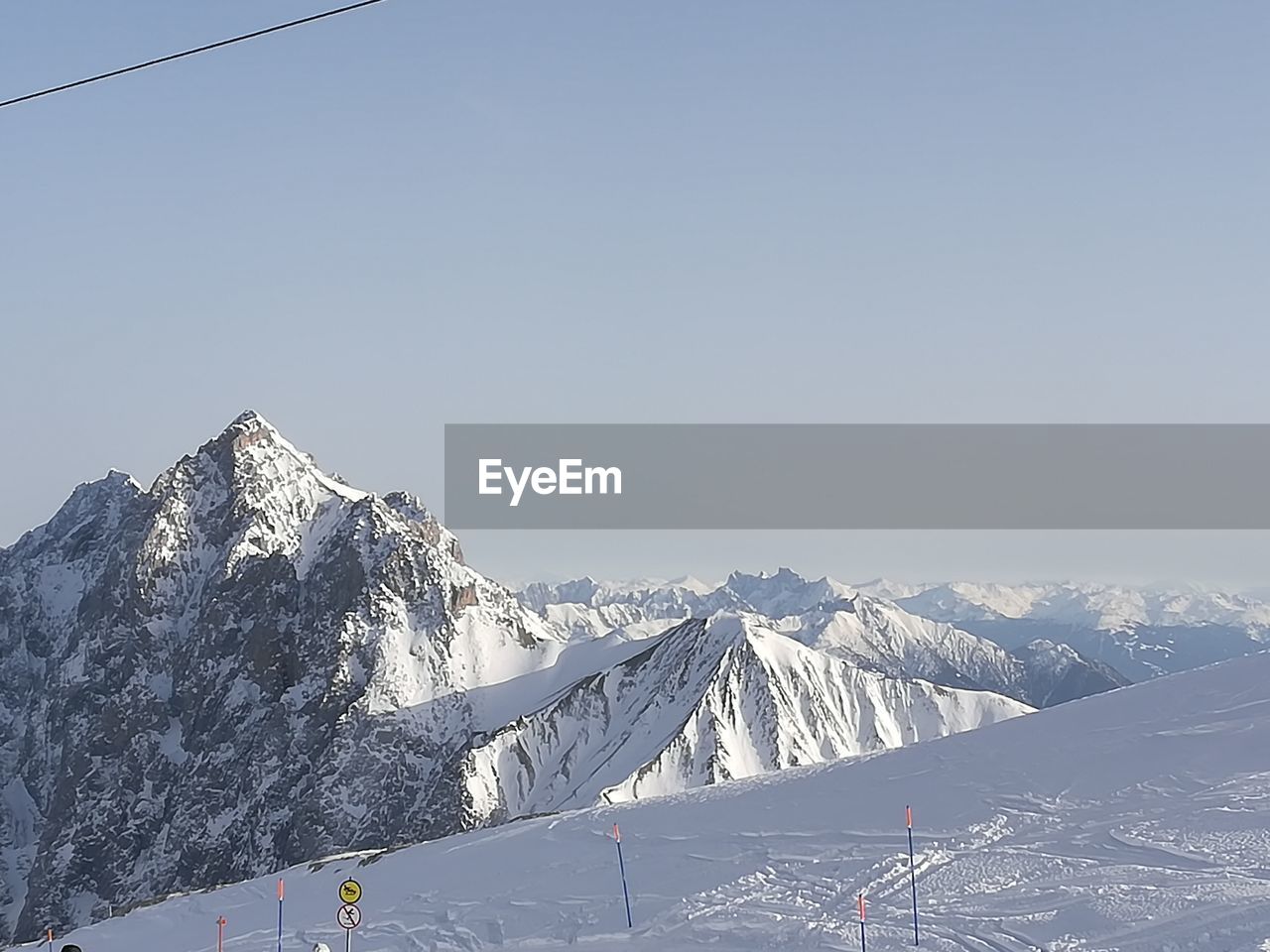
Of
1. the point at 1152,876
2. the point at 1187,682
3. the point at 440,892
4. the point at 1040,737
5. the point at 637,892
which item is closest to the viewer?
the point at 1152,876

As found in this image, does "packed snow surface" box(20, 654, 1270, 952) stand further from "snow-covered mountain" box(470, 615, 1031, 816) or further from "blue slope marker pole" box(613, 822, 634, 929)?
"snow-covered mountain" box(470, 615, 1031, 816)

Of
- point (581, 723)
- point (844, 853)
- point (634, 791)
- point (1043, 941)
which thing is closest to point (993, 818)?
point (844, 853)

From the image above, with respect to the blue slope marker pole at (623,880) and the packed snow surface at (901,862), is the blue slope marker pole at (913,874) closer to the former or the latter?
the packed snow surface at (901,862)

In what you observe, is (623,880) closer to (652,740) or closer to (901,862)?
(901,862)

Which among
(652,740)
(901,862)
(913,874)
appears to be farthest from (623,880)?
(652,740)

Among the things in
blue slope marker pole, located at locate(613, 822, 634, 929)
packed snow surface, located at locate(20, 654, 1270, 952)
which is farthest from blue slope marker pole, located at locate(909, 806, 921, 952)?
blue slope marker pole, located at locate(613, 822, 634, 929)

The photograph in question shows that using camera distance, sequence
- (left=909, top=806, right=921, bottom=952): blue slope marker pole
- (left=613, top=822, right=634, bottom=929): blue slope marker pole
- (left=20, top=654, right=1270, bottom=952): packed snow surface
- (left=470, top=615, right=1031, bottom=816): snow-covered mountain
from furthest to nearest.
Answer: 1. (left=470, top=615, right=1031, bottom=816): snow-covered mountain
2. (left=613, top=822, right=634, bottom=929): blue slope marker pole
3. (left=20, top=654, right=1270, bottom=952): packed snow surface
4. (left=909, top=806, right=921, bottom=952): blue slope marker pole

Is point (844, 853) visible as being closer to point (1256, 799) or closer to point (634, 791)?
point (1256, 799)

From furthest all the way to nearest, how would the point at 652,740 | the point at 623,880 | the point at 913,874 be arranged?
the point at 652,740
the point at 623,880
the point at 913,874
